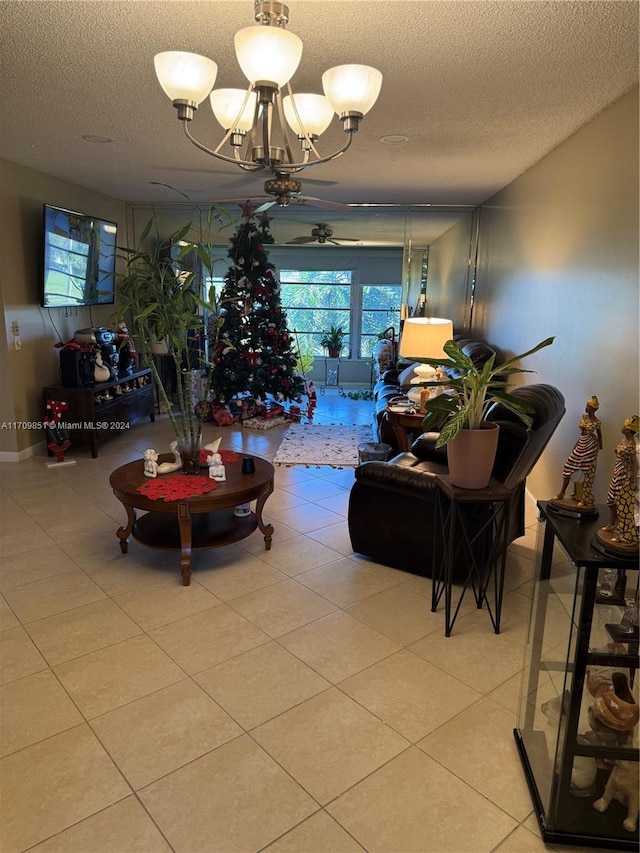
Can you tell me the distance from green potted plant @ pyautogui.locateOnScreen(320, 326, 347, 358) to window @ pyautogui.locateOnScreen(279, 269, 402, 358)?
7 cm

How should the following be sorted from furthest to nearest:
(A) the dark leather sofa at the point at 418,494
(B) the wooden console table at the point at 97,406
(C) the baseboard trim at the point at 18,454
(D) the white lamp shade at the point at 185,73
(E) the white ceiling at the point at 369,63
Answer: (B) the wooden console table at the point at 97,406
(C) the baseboard trim at the point at 18,454
(A) the dark leather sofa at the point at 418,494
(E) the white ceiling at the point at 369,63
(D) the white lamp shade at the point at 185,73

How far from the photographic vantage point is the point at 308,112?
2500mm

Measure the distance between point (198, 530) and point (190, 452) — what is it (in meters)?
0.47

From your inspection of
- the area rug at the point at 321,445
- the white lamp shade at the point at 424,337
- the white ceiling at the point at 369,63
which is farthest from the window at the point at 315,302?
the white lamp shade at the point at 424,337

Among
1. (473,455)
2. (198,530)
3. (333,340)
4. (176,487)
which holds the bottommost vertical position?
(198,530)

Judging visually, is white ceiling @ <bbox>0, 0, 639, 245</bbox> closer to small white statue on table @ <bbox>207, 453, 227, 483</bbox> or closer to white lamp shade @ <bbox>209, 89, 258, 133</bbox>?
white lamp shade @ <bbox>209, 89, 258, 133</bbox>

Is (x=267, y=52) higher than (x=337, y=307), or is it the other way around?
(x=267, y=52)

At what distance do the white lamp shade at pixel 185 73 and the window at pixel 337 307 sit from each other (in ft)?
24.6

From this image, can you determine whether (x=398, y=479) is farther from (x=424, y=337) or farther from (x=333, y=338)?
(x=333, y=338)

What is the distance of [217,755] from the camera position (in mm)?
1913

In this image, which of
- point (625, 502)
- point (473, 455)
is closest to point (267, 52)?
point (473, 455)

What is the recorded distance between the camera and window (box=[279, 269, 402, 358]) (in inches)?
380

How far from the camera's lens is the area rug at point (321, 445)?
5.40 m

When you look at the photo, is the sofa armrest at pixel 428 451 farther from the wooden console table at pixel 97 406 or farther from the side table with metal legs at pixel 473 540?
the wooden console table at pixel 97 406
